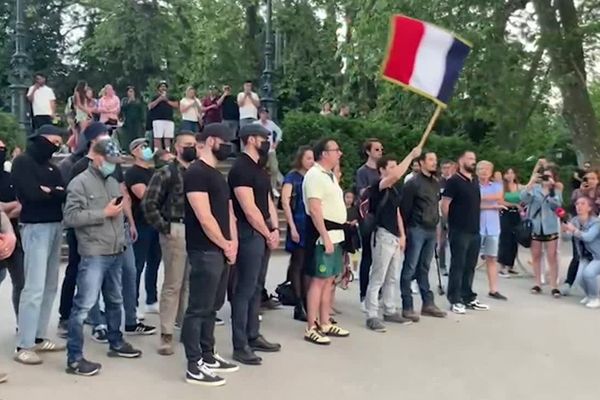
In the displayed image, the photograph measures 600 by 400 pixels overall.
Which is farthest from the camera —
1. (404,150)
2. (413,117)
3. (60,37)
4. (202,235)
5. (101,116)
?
(60,37)

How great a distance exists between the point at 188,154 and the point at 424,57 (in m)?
2.98

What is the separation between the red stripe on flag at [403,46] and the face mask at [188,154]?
8.52ft

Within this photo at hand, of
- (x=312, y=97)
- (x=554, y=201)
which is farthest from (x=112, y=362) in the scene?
(x=312, y=97)

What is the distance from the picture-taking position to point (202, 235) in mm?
5770

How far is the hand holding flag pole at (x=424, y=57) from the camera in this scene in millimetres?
8180

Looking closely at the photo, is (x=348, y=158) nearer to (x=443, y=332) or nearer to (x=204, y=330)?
(x=443, y=332)

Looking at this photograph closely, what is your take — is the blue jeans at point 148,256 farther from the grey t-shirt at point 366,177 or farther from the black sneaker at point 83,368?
the grey t-shirt at point 366,177

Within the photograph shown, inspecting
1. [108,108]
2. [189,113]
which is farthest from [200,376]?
[189,113]

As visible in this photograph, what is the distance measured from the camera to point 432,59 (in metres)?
8.21

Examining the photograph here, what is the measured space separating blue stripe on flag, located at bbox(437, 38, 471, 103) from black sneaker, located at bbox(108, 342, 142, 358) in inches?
164

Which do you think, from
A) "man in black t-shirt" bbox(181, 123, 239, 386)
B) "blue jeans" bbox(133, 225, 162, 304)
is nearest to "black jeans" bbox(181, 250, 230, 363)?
"man in black t-shirt" bbox(181, 123, 239, 386)

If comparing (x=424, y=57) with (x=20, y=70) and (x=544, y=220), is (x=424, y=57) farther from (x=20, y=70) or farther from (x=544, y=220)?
(x=20, y=70)

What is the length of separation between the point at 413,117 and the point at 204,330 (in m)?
15.6

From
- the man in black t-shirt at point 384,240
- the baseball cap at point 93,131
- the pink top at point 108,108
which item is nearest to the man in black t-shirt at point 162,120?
the pink top at point 108,108
